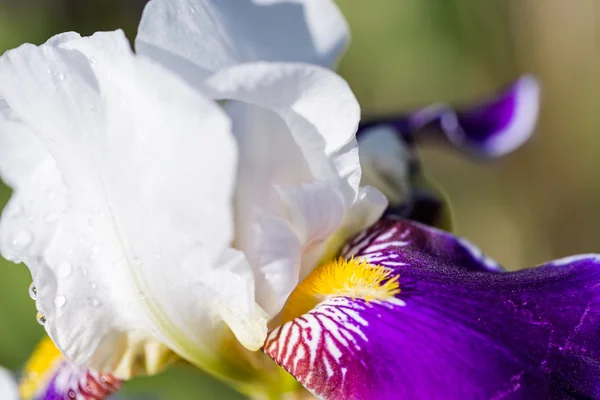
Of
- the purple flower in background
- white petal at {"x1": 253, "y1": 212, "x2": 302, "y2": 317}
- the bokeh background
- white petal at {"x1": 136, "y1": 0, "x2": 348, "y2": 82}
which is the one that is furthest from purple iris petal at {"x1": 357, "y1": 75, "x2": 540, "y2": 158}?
the bokeh background

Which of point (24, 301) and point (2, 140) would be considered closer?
point (2, 140)

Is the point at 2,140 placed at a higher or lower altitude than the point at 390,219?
higher

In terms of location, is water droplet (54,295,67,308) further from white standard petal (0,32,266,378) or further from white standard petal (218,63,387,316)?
white standard petal (218,63,387,316)

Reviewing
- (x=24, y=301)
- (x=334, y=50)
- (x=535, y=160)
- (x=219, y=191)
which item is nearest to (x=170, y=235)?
(x=219, y=191)

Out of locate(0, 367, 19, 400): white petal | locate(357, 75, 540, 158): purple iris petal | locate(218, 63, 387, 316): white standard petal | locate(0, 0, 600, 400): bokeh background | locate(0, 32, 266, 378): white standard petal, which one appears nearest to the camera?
locate(0, 32, 266, 378): white standard petal

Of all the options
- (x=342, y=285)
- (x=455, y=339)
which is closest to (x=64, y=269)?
(x=342, y=285)

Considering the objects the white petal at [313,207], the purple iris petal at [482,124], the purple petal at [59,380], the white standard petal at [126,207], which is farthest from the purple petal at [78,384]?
the purple iris petal at [482,124]

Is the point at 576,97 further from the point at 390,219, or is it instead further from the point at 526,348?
the point at 526,348
